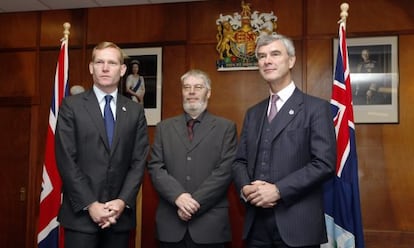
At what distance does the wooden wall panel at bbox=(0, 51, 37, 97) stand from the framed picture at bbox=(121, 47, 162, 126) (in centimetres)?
110

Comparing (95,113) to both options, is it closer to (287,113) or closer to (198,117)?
(198,117)

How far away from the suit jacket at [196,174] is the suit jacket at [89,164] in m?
0.25

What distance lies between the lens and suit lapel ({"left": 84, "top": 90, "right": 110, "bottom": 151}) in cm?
212

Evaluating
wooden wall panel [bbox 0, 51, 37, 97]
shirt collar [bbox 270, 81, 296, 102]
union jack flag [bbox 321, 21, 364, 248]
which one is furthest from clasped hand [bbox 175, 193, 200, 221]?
wooden wall panel [bbox 0, 51, 37, 97]

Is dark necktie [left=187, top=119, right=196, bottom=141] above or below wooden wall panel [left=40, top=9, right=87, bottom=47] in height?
below

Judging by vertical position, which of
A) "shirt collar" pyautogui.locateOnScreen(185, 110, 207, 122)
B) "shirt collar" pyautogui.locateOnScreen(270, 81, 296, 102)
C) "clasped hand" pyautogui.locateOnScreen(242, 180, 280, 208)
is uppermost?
"shirt collar" pyautogui.locateOnScreen(270, 81, 296, 102)

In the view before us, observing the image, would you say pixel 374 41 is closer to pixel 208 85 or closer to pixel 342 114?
pixel 342 114

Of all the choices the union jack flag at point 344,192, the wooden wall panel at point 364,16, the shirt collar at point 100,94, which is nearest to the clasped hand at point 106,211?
the shirt collar at point 100,94

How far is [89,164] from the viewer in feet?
6.88

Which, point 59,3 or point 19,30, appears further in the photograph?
point 19,30

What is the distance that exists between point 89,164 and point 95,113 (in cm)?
27

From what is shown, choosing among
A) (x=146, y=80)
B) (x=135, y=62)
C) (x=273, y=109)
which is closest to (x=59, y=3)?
(x=135, y=62)

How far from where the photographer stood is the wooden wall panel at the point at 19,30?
4.52 meters

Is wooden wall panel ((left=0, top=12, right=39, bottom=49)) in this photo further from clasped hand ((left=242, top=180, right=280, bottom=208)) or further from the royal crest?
clasped hand ((left=242, top=180, right=280, bottom=208))
